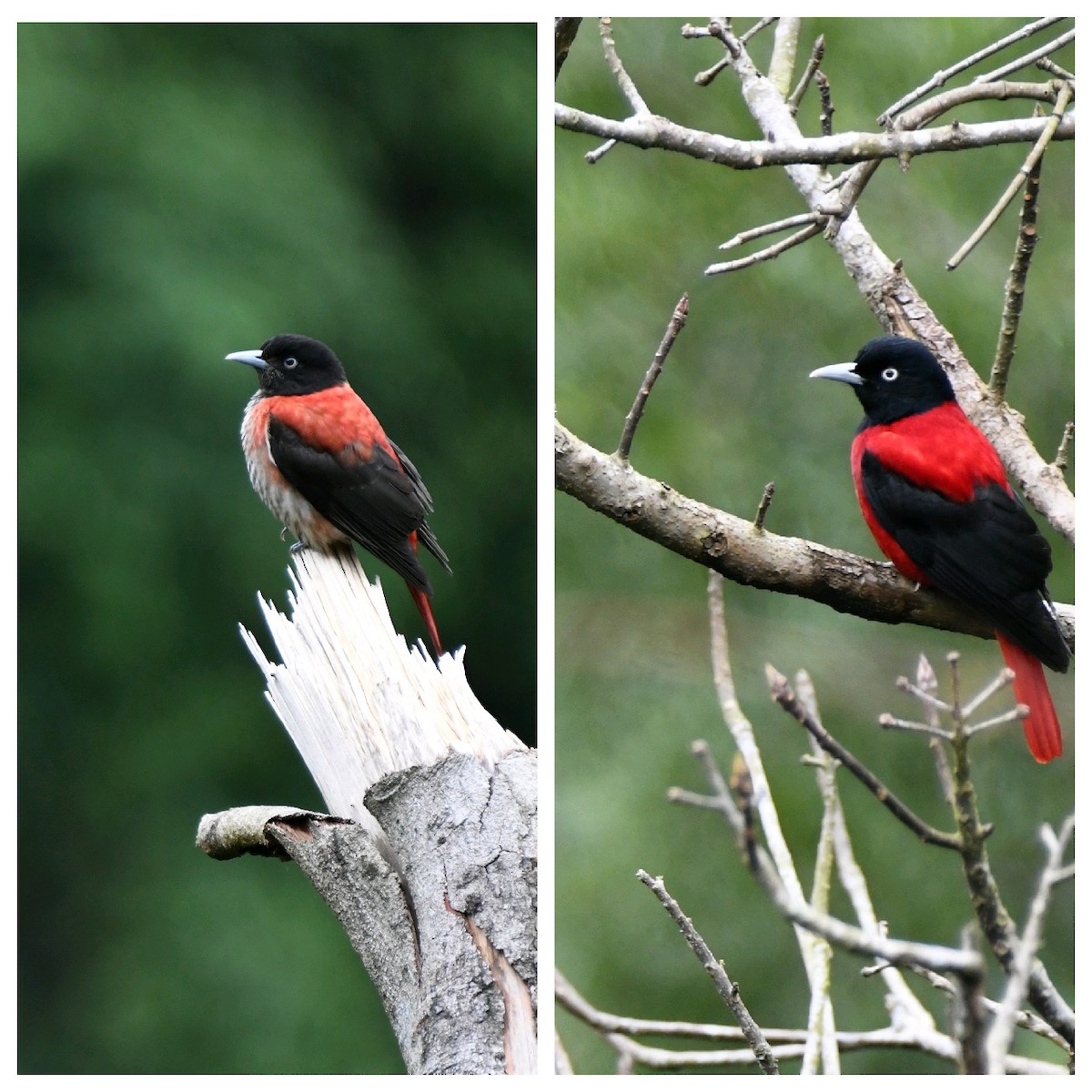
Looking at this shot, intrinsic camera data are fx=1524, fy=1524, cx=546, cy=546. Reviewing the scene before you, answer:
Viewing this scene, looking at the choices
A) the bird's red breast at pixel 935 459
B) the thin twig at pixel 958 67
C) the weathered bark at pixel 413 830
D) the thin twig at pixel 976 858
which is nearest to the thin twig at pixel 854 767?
the thin twig at pixel 976 858

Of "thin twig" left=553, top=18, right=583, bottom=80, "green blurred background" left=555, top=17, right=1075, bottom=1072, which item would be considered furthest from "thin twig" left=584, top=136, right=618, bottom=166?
"thin twig" left=553, top=18, right=583, bottom=80

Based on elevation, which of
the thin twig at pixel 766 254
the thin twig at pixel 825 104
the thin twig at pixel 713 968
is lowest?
the thin twig at pixel 713 968

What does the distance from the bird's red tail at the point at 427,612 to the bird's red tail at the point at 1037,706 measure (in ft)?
3.68

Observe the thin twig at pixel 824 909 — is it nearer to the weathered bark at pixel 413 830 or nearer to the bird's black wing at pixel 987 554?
the weathered bark at pixel 413 830

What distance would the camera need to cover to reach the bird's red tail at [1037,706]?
9.37 feet

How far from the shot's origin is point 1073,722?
9.61ft

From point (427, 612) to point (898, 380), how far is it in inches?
42.0

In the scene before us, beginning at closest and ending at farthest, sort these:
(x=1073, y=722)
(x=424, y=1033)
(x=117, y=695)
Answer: (x=424, y=1033) → (x=1073, y=722) → (x=117, y=695)

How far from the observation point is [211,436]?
13.9 ft

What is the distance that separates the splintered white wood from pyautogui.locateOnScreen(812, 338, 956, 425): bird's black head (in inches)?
41.1

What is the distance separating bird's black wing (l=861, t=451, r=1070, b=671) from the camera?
2857 mm

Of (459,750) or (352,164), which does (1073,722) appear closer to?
(459,750)
